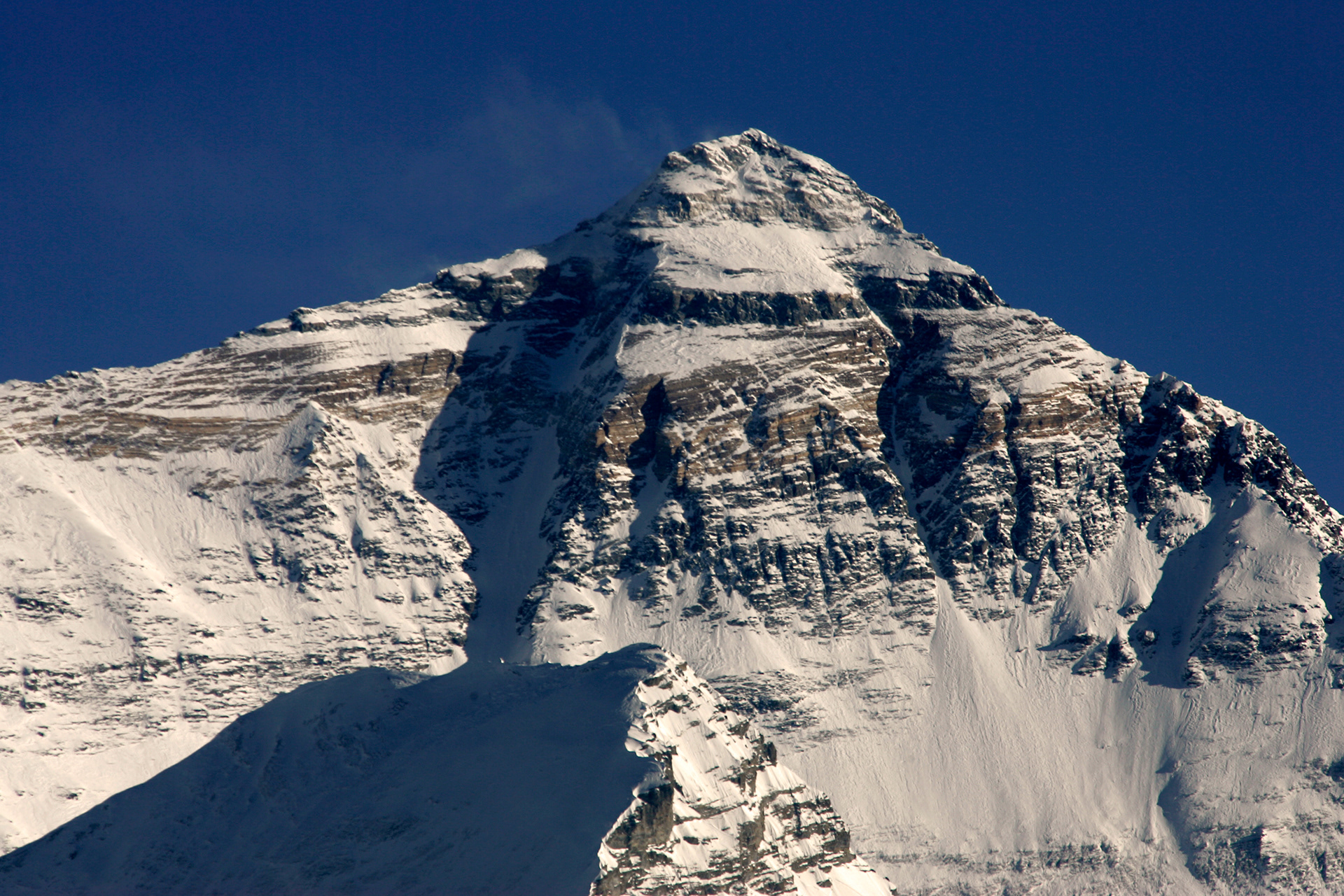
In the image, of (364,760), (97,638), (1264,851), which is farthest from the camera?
(97,638)

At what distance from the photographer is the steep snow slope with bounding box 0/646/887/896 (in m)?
116

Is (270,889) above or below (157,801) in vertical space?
below

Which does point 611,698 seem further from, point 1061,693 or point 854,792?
point 1061,693

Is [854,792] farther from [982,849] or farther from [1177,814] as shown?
[1177,814]

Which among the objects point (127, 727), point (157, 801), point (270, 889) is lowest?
point (270, 889)

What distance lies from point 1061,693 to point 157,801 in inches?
4018

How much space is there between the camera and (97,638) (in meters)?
194

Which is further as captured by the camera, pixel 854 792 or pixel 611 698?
pixel 854 792

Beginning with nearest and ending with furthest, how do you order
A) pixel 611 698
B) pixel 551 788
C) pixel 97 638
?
pixel 551 788 → pixel 611 698 → pixel 97 638

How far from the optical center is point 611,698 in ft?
422

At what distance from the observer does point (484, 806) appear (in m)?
122

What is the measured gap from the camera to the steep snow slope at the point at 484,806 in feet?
379

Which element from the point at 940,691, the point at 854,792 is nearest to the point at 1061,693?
the point at 940,691

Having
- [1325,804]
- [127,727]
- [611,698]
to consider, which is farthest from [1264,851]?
[127,727]
